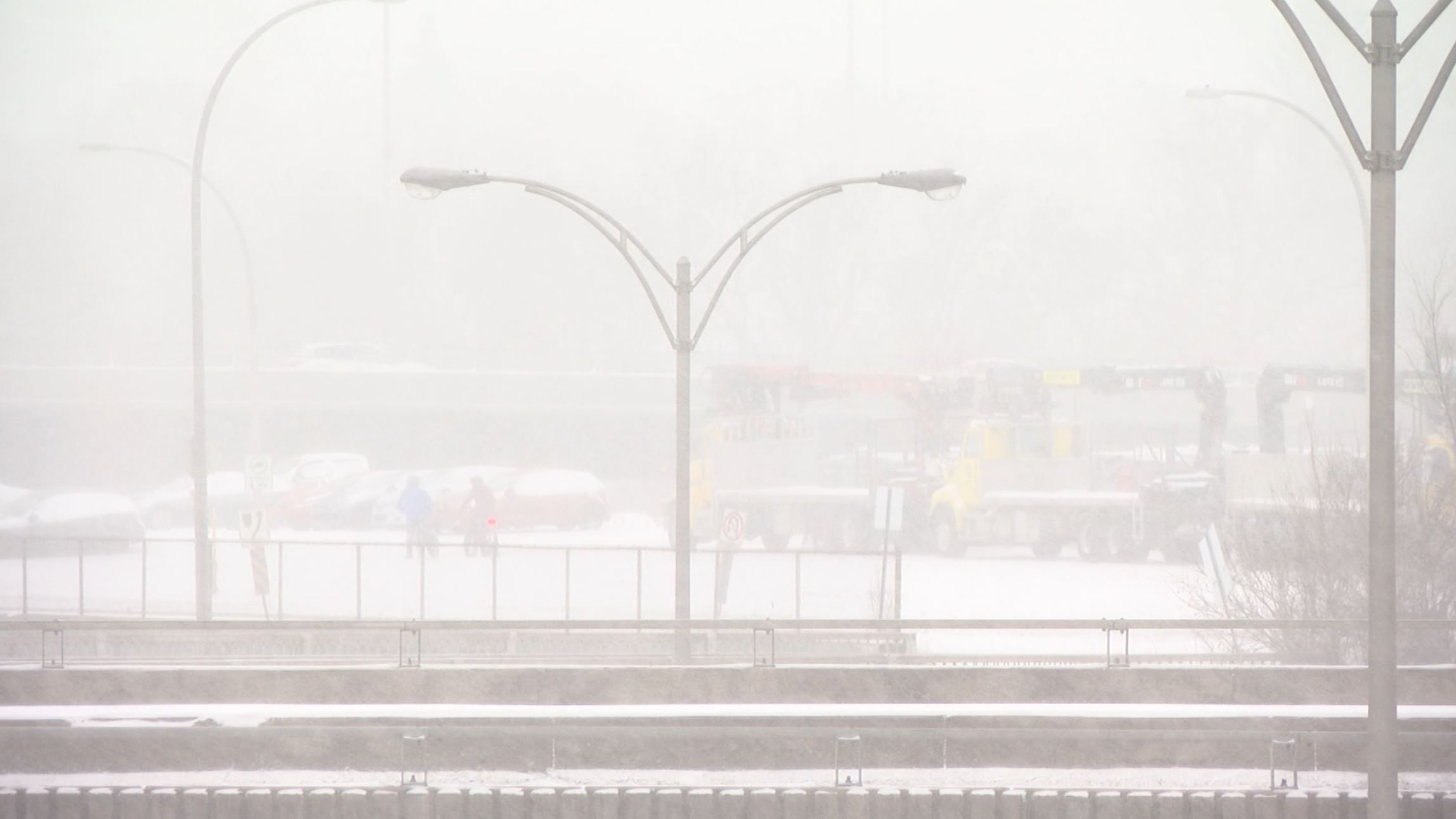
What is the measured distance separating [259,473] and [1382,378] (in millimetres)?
20187

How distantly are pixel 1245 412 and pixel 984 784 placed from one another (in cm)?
5211

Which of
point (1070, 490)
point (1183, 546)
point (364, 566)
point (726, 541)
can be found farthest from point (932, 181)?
point (1070, 490)

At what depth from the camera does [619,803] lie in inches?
346

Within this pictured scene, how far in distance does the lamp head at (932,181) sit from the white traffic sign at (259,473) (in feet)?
45.0

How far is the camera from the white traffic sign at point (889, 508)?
58.1 ft

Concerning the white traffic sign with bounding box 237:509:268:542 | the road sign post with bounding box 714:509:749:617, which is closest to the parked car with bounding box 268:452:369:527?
the white traffic sign with bounding box 237:509:268:542

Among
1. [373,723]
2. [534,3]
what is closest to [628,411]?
[373,723]

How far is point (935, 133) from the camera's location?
3226 inches

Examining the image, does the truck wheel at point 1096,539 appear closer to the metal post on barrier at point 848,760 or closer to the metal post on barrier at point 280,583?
the metal post on barrier at point 280,583

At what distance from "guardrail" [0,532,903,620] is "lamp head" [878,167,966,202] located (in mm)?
4904

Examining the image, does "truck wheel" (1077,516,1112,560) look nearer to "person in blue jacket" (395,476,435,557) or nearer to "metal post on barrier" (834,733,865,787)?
"person in blue jacket" (395,476,435,557)

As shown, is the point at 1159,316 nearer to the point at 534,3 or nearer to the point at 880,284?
the point at 880,284

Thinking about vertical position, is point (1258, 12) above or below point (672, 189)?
above

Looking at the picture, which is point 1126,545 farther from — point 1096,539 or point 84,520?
point 84,520
